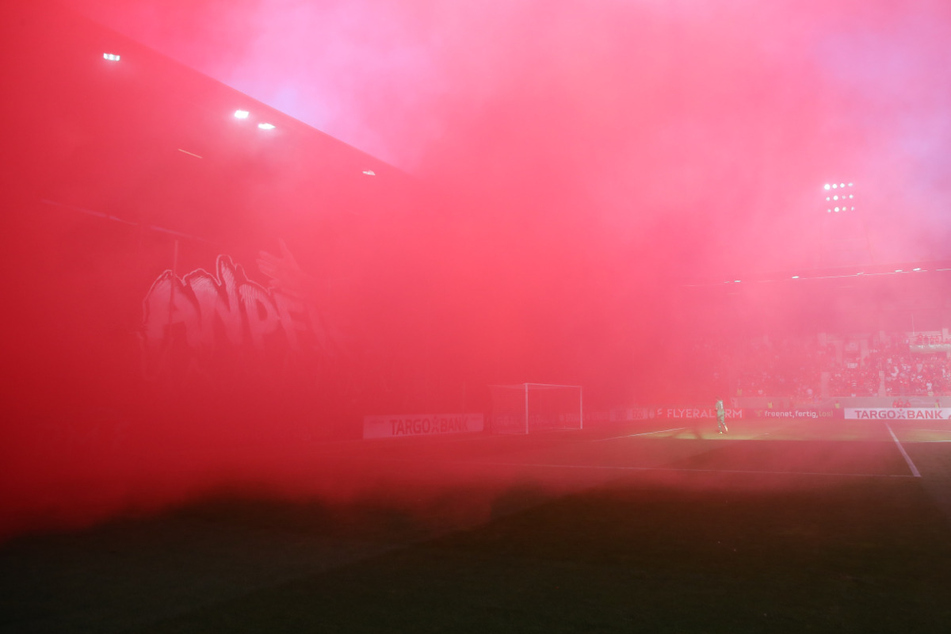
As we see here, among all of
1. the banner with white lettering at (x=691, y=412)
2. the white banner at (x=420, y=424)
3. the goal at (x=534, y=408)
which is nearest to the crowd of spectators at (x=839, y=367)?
the banner with white lettering at (x=691, y=412)

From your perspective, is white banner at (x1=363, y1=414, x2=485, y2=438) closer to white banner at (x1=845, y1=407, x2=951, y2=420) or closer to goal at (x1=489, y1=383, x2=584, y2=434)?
goal at (x1=489, y1=383, x2=584, y2=434)

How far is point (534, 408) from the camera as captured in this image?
2042 cm

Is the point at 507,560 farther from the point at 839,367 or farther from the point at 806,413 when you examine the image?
the point at 806,413

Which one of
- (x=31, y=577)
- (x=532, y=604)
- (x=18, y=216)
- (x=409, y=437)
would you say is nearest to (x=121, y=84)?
(x=18, y=216)

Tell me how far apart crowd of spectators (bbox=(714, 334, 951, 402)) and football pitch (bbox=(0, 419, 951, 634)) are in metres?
8.61

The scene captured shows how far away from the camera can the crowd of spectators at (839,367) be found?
15.2 m

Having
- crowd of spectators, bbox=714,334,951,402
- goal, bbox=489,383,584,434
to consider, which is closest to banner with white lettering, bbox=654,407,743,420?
crowd of spectators, bbox=714,334,951,402

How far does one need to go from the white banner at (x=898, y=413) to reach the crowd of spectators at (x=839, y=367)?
3.04 ft

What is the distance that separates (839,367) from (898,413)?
7173 millimetres

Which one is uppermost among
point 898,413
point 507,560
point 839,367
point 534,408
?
point 839,367

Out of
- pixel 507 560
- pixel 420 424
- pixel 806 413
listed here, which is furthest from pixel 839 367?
pixel 507 560

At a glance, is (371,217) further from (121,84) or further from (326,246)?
(121,84)

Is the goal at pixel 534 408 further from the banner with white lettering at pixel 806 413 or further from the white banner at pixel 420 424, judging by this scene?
the banner with white lettering at pixel 806 413

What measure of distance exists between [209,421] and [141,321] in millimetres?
2646
